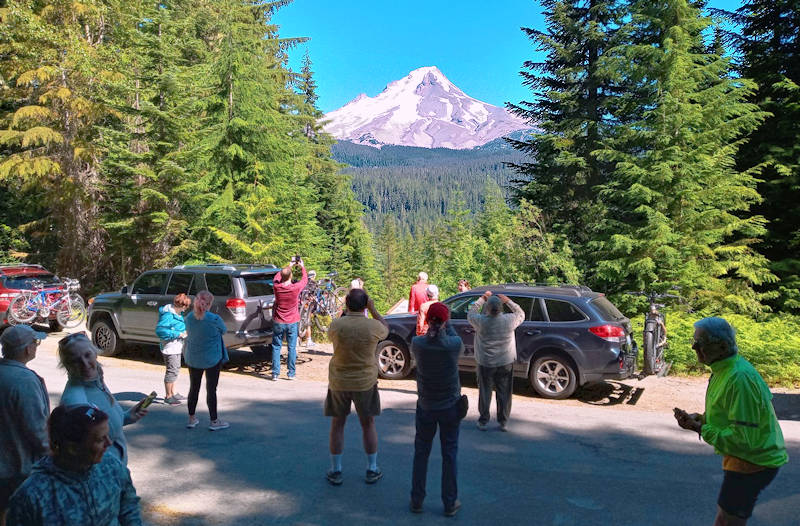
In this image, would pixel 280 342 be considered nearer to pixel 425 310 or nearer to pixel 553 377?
pixel 425 310

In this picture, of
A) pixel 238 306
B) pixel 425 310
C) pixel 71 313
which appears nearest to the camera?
pixel 425 310

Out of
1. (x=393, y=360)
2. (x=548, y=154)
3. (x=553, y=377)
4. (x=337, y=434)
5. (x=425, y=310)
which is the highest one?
(x=548, y=154)

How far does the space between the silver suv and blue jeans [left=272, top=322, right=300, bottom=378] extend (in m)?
0.62

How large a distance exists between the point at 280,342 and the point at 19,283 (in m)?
8.85

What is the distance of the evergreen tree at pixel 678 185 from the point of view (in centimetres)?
1503

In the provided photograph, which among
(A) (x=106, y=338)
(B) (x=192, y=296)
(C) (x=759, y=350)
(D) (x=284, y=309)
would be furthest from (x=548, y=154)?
(A) (x=106, y=338)

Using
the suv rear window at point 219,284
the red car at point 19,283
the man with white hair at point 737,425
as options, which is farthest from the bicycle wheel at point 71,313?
the man with white hair at point 737,425

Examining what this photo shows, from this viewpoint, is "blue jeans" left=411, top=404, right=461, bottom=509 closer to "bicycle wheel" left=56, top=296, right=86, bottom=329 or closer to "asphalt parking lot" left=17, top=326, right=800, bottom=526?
"asphalt parking lot" left=17, top=326, right=800, bottom=526

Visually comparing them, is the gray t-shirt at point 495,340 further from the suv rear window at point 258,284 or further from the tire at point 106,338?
the tire at point 106,338

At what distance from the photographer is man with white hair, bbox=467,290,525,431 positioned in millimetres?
7070

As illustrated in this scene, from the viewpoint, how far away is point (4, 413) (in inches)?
129

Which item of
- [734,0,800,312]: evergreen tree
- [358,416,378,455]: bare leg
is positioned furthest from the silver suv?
[734,0,800,312]: evergreen tree

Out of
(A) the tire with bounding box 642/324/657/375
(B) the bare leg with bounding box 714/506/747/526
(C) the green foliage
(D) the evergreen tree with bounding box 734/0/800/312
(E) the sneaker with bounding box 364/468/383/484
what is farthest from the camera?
(D) the evergreen tree with bounding box 734/0/800/312

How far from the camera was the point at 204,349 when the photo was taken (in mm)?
6691
